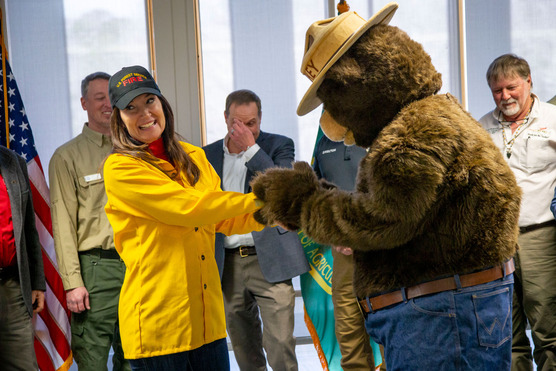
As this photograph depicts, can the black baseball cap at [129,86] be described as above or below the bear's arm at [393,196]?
above

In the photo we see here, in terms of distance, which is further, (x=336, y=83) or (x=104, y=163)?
(x=104, y=163)

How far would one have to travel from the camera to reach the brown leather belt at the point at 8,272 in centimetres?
288

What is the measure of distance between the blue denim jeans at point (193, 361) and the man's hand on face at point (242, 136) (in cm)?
136

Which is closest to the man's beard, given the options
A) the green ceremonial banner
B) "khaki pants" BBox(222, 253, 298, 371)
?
the green ceremonial banner

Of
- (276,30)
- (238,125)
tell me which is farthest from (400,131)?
(276,30)

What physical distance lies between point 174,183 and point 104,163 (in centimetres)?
31

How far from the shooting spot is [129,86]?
220cm

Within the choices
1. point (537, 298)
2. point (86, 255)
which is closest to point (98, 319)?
point (86, 255)

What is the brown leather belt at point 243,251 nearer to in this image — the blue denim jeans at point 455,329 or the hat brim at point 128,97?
the hat brim at point 128,97

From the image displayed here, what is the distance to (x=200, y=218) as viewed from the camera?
203 cm

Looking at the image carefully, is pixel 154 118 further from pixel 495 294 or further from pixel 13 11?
pixel 13 11

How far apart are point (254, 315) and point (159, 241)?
1465mm

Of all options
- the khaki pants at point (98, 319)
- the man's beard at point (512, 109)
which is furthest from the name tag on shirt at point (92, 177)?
the man's beard at point (512, 109)

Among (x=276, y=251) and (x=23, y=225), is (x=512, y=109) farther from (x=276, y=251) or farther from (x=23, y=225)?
(x=23, y=225)
